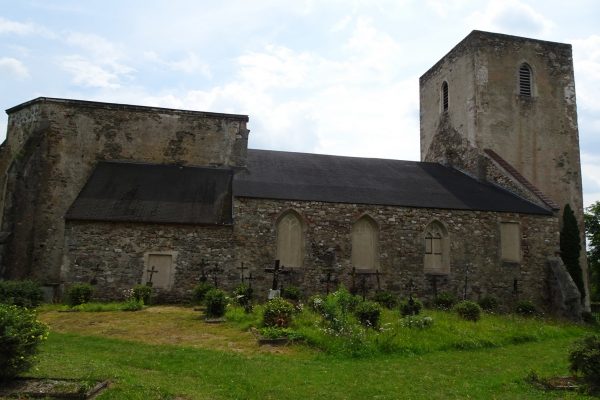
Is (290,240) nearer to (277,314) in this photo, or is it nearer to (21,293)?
(277,314)

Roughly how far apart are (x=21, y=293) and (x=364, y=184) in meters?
14.6

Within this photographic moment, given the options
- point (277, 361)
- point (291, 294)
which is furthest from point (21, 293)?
point (277, 361)

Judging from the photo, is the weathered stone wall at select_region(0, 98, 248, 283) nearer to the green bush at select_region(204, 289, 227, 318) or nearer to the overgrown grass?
the green bush at select_region(204, 289, 227, 318)

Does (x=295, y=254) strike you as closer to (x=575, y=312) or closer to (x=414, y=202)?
(x=414, y=202)

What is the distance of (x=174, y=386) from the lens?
28.6 ft

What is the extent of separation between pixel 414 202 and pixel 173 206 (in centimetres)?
1041

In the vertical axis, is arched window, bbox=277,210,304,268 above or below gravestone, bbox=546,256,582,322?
above

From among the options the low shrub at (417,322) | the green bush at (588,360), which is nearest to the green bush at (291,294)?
the low shrub at (417,322)

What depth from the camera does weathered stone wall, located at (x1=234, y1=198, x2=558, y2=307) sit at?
67.8ft

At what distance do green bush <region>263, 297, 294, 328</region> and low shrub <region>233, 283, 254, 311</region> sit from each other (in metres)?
2.17

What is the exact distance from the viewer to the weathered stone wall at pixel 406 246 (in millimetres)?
20656

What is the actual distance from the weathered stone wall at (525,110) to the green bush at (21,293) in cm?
2172

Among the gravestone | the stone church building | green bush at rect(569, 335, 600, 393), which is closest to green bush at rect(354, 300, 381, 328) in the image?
green bush at rect(569, 335, 600, 393)

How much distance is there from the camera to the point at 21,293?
1709 cm
